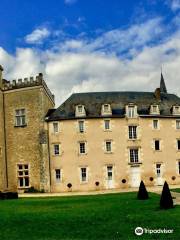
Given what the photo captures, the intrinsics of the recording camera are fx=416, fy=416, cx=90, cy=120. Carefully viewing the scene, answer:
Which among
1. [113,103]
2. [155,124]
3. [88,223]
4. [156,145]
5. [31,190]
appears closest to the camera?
[88,223]

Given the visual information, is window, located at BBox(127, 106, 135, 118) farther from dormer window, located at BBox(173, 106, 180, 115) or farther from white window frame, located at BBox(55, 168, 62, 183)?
white window frame, located at BBox(55, 168, 62, 183)

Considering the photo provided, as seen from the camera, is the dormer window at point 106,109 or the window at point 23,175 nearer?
the window at point 23,175

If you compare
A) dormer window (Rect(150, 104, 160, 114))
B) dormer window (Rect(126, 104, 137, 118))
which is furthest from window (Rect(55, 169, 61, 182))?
dormer window (Rect(150, 104, 160, 114))

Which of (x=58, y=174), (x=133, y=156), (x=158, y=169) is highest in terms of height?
(x=133, y=156)

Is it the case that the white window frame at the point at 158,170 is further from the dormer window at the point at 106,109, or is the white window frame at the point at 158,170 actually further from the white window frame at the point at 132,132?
the dormer window at the point at 106,109

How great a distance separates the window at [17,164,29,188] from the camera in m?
42.3

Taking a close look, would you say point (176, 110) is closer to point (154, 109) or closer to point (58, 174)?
point (154, 109)

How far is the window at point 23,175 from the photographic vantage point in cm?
4228

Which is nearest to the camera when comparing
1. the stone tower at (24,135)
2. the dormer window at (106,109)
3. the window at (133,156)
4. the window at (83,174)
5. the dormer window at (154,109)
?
the stone tower at (24,135)

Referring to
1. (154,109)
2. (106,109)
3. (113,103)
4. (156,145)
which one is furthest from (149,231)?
(113,103)

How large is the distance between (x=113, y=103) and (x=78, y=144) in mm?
6121

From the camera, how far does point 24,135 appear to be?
140 feet

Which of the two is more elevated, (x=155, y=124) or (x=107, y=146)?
(x=155, y=124)

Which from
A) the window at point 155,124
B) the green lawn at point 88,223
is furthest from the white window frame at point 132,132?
the green lawn at point 88,223
